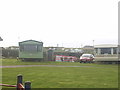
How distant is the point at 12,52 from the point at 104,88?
36801mm

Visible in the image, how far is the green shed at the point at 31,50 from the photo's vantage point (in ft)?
101

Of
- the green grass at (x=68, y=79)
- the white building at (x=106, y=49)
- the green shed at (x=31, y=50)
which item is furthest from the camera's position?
the green shed at (x=31, y=50)

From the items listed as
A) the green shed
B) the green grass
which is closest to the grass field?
the green grass

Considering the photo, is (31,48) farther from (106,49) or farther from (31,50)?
(106,49)

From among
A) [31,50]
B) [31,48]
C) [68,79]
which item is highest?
[31,48]

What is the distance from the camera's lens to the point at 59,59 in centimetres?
3753

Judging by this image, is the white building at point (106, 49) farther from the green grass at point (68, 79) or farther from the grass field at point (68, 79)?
the green grass at point (68, 79)

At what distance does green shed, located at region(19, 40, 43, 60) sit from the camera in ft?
101

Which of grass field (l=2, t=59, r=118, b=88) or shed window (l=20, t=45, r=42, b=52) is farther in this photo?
Answer: shed window (l=20, t=45, r=42, b=52)

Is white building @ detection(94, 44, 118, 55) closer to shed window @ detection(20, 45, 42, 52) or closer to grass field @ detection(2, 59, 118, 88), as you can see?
shed window @ detection(20, 45, 42, 52)

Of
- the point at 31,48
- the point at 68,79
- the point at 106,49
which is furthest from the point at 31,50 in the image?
the point at 68,79

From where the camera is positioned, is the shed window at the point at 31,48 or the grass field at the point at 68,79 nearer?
the grass field at the point at 68,79

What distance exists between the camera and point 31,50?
30.8 metres

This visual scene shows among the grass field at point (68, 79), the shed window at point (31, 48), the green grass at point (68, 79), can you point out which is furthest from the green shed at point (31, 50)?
the green grass at point (68, 79)
